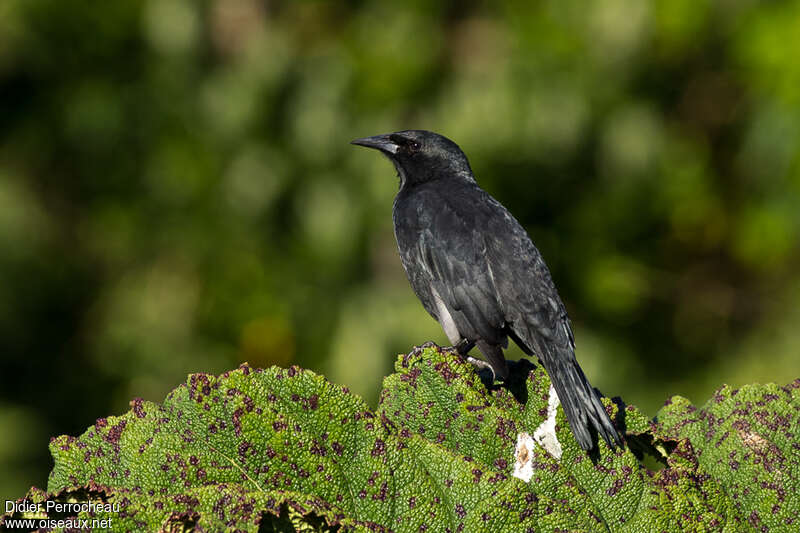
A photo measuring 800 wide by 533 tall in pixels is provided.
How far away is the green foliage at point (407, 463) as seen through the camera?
1.89 m

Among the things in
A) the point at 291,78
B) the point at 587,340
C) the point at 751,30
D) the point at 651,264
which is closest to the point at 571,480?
the point at 587,340

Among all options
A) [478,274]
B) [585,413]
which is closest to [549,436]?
[585,413]

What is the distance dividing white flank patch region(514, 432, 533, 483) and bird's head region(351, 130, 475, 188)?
2129 millimetres

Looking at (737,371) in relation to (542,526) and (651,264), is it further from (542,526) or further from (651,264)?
(542,526)

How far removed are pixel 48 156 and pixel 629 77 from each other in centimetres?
423

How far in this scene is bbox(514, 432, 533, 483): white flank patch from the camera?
2.19 metres

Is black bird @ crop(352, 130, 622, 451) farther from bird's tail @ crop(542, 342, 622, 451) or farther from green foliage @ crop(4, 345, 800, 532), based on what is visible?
green foliage @ crop(4, 345, 800, 532)

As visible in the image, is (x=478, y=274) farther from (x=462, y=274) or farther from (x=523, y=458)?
(x=523, y=458)

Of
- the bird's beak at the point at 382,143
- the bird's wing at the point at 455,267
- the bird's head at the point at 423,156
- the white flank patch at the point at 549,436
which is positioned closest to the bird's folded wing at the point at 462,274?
the bird's wing at the point at 455,267

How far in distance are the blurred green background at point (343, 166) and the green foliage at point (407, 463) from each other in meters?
3.20

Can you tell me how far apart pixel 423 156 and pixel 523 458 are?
2.33 metres

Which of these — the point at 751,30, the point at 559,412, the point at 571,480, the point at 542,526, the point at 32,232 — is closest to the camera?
the point at 542,526

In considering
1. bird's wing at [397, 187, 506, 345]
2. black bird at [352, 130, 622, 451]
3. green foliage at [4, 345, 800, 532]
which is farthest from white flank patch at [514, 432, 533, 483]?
bird's wing at [397, 187, 506, 345]

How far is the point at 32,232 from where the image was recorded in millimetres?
6035
